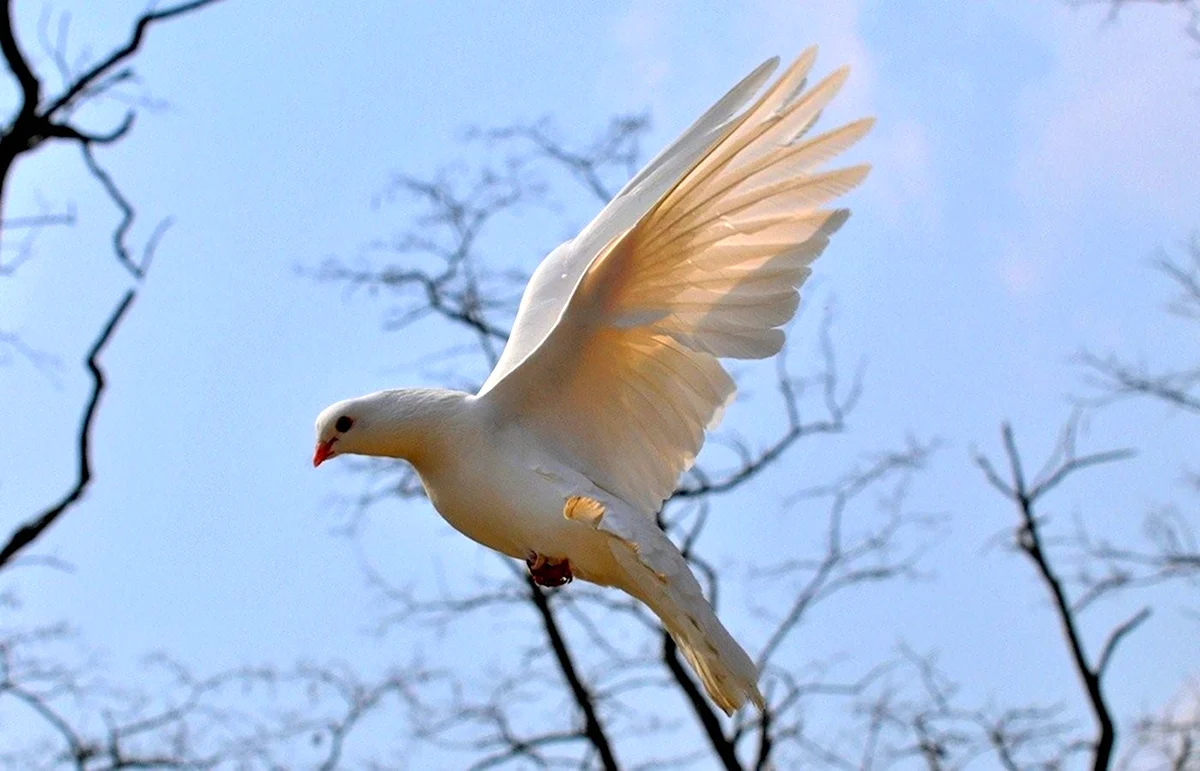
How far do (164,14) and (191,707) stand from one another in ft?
15.9

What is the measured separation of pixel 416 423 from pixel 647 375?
2.21 feet

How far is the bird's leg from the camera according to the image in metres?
3.70

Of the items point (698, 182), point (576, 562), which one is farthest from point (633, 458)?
point (698, 182)

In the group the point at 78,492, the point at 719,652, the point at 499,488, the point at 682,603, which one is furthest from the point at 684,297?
the point at 78,492

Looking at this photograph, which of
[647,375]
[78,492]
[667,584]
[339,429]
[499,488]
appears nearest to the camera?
[667,584]

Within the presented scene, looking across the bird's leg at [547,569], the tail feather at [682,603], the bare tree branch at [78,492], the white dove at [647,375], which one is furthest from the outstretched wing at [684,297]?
the bare tree branch at [78,492]

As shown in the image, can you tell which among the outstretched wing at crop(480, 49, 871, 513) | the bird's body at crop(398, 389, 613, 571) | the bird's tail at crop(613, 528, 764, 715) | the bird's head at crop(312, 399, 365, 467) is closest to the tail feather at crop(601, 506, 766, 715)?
the bird's tail at crop(613, 528, 764, 715)

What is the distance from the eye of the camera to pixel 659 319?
375 cm

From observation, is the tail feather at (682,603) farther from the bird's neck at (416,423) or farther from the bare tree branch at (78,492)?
the bare tree branch at (78,492)

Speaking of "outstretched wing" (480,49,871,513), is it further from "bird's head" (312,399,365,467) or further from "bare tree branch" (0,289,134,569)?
"bare tree branch" (0,289,134,569)

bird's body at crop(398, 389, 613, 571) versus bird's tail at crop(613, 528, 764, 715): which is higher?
bird's body at crop(398, 389, 613, 571)

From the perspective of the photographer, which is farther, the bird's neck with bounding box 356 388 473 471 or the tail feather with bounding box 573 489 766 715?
the bird's neck with bounding box 356 388 473 471

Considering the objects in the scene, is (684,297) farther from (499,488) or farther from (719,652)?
(719,652)

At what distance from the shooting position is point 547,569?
12.1 feet
